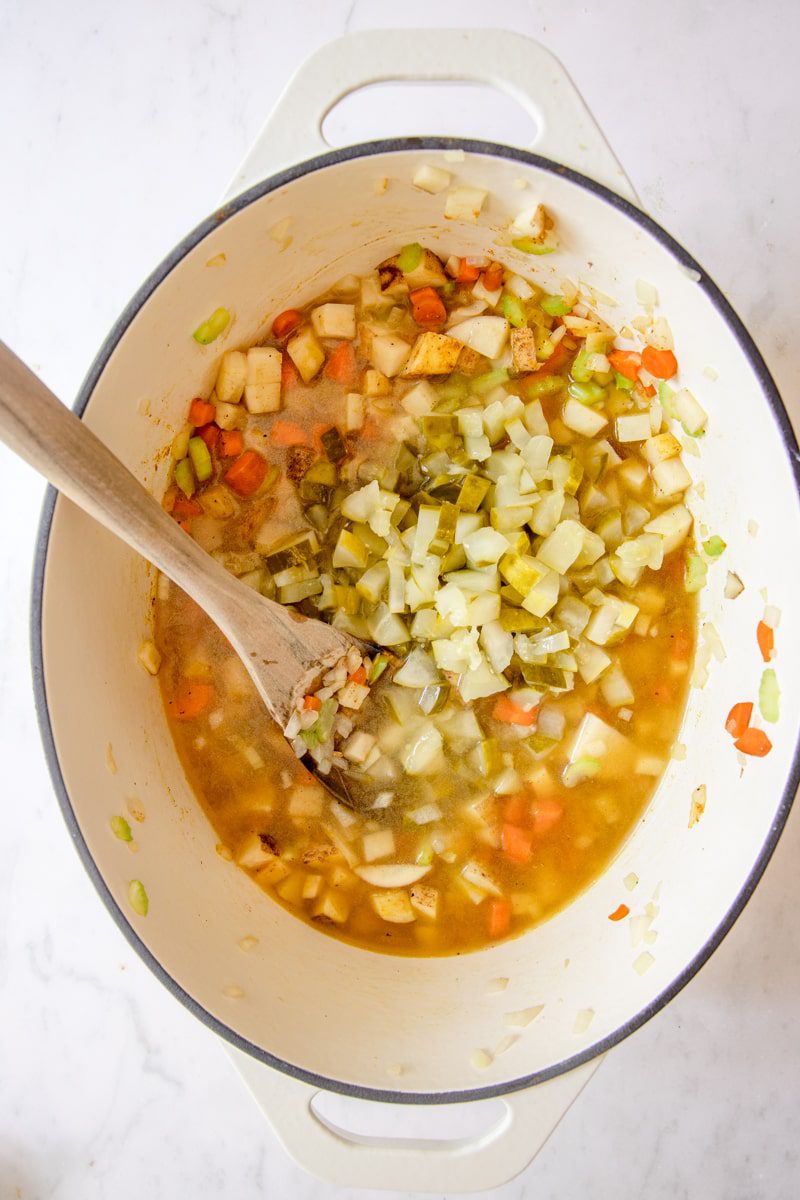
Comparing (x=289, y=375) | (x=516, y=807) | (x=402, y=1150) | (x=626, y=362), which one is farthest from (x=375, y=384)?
(x=402, y=1150)

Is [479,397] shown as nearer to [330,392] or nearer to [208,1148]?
[330,392]

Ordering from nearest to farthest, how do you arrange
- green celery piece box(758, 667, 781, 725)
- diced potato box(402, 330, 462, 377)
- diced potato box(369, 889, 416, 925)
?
green celery piece box(758, 667, 781, 725)
diced potato box(402, 330, 462, 377)
diced potato box(369, 889, 416, 925)

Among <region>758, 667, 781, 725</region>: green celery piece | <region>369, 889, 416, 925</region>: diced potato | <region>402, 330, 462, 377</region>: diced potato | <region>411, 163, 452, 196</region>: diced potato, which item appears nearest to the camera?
<region>411, 163, 452, 196</region>: diced potato

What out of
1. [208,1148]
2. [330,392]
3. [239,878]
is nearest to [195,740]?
[239,878]

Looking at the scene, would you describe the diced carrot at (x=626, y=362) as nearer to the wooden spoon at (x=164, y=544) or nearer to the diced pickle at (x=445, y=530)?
the diced pickle at (x=445, y=530)

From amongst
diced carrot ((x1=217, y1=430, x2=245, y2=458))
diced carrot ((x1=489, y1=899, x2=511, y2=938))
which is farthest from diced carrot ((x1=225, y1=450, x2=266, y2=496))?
diced carrot ((x1=489, y1=899, x2=511, y2=938))

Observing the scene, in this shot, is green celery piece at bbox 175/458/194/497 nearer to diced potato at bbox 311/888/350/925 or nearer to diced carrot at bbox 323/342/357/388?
diced carrot at bbox 323/342/357/388
